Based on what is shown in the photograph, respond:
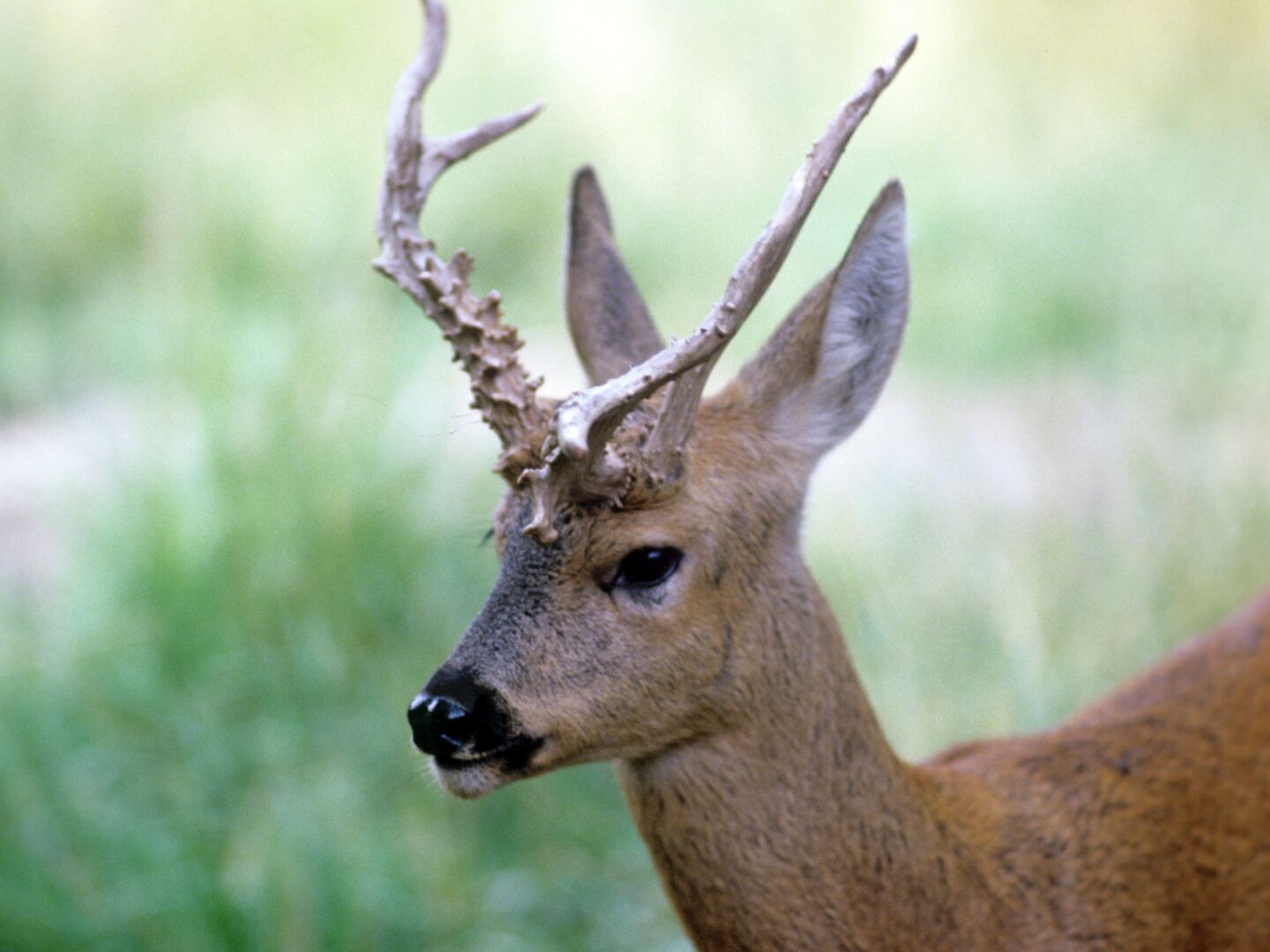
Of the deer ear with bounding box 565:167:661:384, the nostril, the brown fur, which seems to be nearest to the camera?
the nostril

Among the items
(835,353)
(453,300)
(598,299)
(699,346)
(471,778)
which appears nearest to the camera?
(699,346)

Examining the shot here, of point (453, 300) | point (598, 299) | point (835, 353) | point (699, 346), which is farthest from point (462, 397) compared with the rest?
point (699, 346)

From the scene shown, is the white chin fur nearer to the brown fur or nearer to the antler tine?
the brown fur

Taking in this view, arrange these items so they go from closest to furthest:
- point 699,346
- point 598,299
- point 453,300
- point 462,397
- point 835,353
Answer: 1. point 699,346
2. point 453,300
3. point 835,353
4. point 598,299
5. point 462,397

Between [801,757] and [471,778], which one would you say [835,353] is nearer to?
[801,757]

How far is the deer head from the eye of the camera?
2.56 m

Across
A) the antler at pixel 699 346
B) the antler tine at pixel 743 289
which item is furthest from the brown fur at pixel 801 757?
the antler tine at pixel 743 289

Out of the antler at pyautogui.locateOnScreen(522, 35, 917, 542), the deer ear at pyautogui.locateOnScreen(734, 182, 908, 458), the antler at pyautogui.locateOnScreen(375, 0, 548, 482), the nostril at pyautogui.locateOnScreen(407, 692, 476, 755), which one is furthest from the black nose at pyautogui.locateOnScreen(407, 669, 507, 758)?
the deer ear at pyautogui.locateOnScreen(734, 182, 908, 458)

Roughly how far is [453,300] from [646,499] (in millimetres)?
433

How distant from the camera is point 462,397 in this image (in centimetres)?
587

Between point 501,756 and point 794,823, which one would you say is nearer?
point 501,756

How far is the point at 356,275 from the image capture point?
20.2 feet

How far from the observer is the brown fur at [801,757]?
268cm

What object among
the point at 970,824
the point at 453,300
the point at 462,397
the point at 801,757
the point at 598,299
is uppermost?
the point at 462,397
